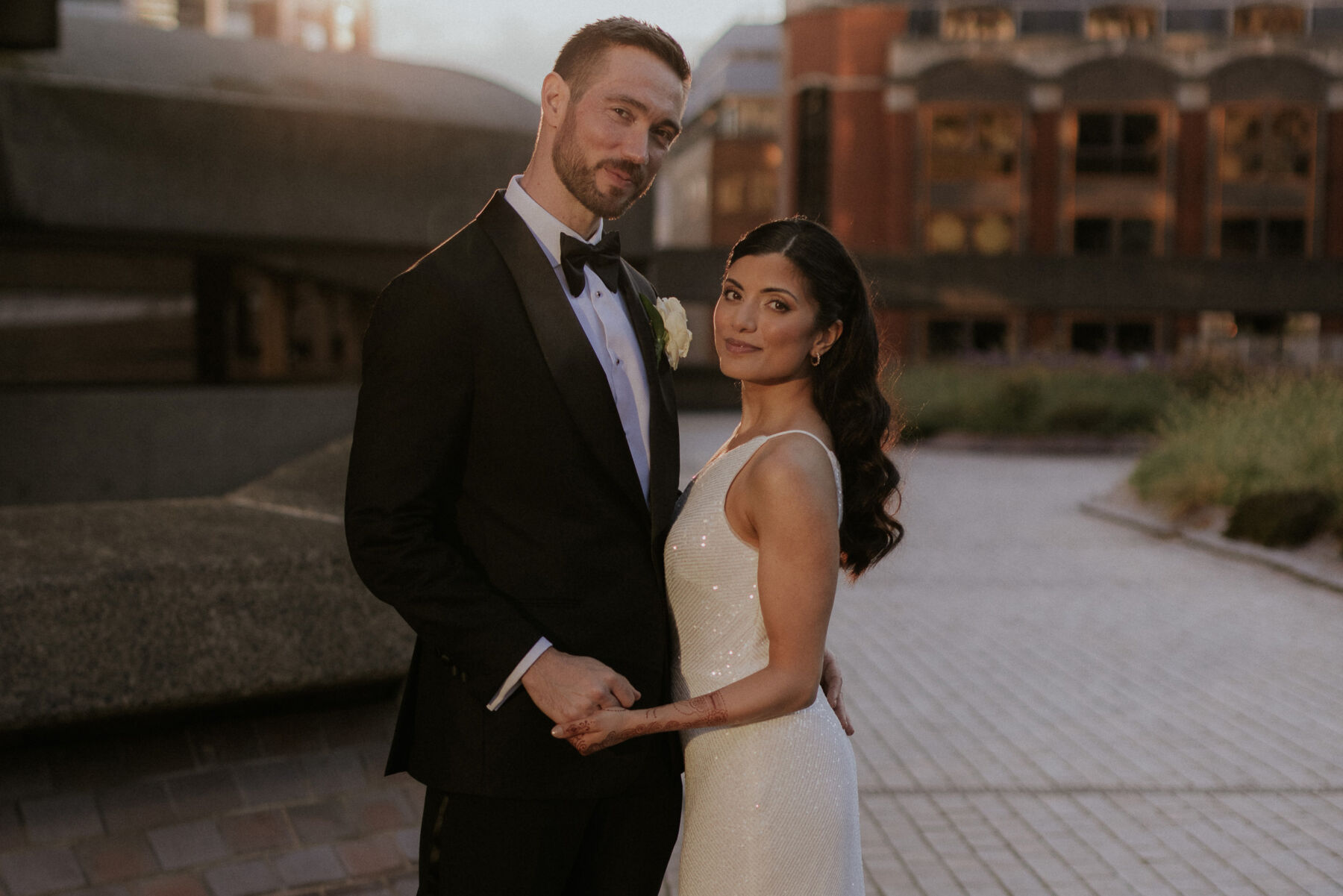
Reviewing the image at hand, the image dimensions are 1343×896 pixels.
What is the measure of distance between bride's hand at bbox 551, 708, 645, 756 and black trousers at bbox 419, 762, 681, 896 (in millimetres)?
249

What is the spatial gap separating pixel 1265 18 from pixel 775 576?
48.0m

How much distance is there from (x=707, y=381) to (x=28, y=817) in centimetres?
3069

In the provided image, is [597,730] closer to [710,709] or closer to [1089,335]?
[710,709]

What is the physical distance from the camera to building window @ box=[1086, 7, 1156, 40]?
42688mm

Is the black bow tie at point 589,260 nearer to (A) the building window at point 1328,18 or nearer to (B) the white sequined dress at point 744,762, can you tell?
(B) the white sequined dress at point 744,762

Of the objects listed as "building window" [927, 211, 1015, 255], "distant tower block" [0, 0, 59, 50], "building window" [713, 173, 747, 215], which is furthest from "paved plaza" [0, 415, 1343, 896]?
"building window" [713, 173, 747, 215]

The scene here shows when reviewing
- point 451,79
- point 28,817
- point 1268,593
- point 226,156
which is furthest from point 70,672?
point 1268,593

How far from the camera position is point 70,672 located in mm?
3279

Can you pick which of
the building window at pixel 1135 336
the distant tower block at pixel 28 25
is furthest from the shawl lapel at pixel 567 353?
the building window at pixel 1135 336

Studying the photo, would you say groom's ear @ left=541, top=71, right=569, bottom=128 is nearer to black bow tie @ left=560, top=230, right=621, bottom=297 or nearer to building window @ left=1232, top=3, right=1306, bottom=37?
black bow tie @ left=560, top=230, right=621, bottom=297

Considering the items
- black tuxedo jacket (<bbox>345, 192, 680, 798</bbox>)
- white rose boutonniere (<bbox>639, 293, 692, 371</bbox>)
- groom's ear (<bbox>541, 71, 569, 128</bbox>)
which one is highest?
groom's ear (<bbox>541, 71, 569, 128</bbox>)

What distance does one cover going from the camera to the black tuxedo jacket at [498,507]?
6.58 ft

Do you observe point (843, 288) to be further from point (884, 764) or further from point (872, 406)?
point (884, 764)

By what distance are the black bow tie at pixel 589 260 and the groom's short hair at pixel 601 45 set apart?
10.5 inches
